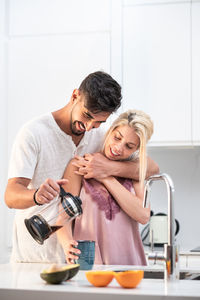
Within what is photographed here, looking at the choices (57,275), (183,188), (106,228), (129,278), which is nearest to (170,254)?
(129,278)

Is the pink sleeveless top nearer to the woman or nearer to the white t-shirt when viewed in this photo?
the woman

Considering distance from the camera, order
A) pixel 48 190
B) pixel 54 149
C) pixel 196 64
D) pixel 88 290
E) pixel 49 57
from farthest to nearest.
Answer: pixel 49 57, pixel 196 64, pixel 54 149, pixel 48 190, pixel 88 290

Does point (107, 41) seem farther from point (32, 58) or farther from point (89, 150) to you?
point (89, 150)

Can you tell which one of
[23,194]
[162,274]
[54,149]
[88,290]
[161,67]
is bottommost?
[162,274]

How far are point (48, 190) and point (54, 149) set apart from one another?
1.64ft

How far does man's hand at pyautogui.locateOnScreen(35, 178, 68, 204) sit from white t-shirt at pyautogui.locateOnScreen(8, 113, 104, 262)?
342mm

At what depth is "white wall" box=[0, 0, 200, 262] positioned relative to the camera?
325cm

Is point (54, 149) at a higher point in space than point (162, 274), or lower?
higher

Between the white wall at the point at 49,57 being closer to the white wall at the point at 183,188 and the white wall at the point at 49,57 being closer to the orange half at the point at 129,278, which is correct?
the white wall at the point at 183,188

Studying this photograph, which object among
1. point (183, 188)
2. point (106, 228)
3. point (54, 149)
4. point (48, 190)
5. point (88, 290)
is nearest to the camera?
point (88, 290)

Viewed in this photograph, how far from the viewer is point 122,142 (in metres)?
1.96

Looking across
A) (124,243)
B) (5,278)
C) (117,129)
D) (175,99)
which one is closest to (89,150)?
(117,129)

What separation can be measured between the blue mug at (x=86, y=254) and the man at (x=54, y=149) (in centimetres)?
23

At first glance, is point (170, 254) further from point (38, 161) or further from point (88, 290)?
point (38, 161)
